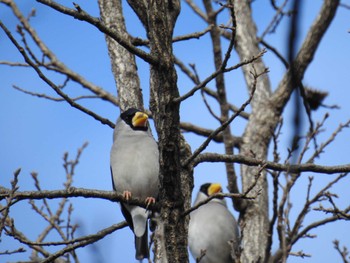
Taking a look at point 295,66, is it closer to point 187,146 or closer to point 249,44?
point 187,146

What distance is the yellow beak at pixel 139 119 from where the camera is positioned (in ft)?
15.6

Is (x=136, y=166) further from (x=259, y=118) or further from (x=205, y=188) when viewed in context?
(x=205, y=188)

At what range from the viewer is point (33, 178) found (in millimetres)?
5586

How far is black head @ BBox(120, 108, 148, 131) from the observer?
476 cm

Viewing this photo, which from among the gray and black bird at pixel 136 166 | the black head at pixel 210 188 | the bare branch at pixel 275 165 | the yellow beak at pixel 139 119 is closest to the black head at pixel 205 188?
the black head at pixel 210 188

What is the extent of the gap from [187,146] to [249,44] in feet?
16.9

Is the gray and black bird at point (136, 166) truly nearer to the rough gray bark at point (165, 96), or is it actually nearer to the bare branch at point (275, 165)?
the bare branch at point (275, 165)

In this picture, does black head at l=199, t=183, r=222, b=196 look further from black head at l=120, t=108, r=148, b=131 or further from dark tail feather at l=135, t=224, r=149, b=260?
dark tail feather at l=135, t=224, r=149, b=260

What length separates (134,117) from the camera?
477 centimetres

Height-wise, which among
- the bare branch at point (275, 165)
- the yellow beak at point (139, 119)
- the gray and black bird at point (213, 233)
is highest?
the yellow beak at point (139, 119)

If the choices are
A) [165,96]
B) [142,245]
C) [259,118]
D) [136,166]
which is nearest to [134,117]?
[136,166]

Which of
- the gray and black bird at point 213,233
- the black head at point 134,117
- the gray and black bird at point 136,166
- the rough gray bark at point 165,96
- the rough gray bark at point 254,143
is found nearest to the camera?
the rough gray bark at point 165,96

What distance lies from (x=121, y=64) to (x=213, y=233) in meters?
3.17

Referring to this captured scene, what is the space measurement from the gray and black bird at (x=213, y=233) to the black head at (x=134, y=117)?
2656 mm
